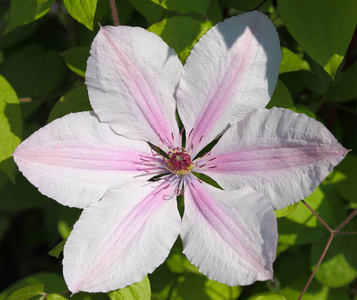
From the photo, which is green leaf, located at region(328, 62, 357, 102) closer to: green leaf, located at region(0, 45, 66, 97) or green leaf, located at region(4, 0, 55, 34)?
green leaf, located at region(4, 0, 55, 34)

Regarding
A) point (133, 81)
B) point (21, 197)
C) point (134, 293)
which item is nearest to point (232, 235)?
point (134, 293)

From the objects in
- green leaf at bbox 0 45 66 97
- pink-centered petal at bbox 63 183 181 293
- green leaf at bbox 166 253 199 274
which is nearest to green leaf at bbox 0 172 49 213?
green leaf at bbox 0 45 66 97

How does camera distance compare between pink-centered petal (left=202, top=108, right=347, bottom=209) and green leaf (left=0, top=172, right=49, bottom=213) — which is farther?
green leaf (left=0, top=172, right=49, bottom=213)

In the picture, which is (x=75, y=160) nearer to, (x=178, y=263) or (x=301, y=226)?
(x=178, y=263)

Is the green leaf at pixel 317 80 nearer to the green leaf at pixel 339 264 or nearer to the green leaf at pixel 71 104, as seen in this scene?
the green leaf at pixel 339 264

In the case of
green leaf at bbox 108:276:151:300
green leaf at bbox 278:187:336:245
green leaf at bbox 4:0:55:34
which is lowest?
Result: green leaf at bbox 278:187:336:245

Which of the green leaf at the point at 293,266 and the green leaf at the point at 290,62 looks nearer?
the green leaf at the point at 290,62

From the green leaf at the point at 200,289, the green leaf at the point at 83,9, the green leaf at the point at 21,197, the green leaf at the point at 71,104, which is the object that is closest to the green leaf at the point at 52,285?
the green leaf at the point at 200,289

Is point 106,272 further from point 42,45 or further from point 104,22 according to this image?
point 42,45
